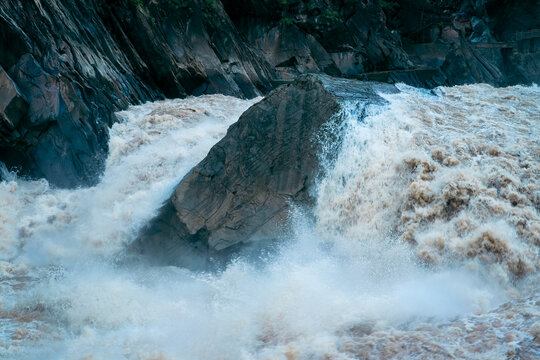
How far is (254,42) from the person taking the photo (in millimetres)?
21062

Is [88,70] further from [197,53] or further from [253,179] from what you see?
[253,179]

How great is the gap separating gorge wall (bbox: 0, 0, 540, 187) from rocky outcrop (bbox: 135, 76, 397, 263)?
9.99 feet

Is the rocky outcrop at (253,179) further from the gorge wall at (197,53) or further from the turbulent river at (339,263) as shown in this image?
the gorge wall at (197,53)

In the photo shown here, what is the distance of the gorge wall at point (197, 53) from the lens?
9891 millimetres

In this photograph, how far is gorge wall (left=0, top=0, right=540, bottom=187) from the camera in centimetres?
989

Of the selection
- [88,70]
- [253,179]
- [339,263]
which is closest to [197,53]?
[88,70]

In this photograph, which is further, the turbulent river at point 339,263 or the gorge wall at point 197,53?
the gorge wall at point 197,53

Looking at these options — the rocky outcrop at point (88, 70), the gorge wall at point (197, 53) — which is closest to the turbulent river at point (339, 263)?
the rocky outcrop at point (88, 70)

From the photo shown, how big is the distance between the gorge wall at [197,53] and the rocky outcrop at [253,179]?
9.99 feet

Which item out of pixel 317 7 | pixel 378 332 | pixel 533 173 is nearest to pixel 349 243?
pixel 378 332

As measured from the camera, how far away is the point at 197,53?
16.3m

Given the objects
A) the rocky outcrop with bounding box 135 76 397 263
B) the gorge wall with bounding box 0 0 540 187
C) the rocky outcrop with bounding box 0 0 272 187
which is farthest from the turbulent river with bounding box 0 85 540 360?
the gorge wall with bounding box 0 0 540 187

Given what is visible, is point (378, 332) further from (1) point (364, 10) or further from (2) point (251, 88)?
(1) point (364, 10)

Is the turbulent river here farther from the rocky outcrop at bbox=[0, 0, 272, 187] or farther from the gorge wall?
the gorge wall
